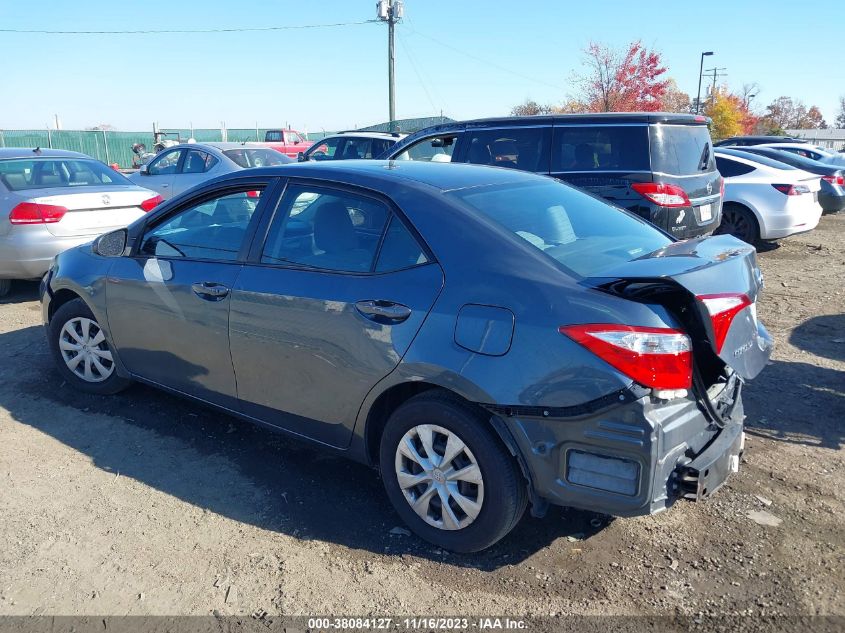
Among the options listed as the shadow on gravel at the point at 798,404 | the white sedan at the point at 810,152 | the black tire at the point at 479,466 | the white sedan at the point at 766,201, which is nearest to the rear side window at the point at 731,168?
the white sedan at the point at 766,201

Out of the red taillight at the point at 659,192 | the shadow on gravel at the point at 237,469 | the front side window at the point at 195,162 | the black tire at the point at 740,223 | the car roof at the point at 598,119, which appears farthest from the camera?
the front side window at the point at 195,162

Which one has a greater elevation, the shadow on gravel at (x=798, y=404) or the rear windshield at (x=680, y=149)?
the rear windshield at (x=680, y=149)

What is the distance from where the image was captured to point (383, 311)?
10.4 feet

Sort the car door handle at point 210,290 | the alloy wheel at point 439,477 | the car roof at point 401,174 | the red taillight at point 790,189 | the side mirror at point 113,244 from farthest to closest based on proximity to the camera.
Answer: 1. the red taillight at point 790,189
2. the side mirror at point 113,244
3. the car door handle at point 210,290
4. the car roof at point 401,174
5. the alloy wheel at point 439,477

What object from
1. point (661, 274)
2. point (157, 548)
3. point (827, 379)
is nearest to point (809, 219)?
point (827, 379)

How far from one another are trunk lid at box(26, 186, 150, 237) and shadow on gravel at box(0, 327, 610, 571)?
7.98ft

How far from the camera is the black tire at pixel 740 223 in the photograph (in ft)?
35.0

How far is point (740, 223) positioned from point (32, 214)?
972cm

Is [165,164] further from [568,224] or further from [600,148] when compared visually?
[568,224]

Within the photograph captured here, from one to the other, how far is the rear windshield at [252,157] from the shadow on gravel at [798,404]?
26.7ft

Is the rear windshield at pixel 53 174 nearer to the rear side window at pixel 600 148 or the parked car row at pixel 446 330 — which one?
the parked car row at pixel 446 330

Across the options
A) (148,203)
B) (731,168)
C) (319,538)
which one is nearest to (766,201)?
(731,168)

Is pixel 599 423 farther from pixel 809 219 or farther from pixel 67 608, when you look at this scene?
pixel 809 219

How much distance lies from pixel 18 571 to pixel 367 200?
91.2 inches
